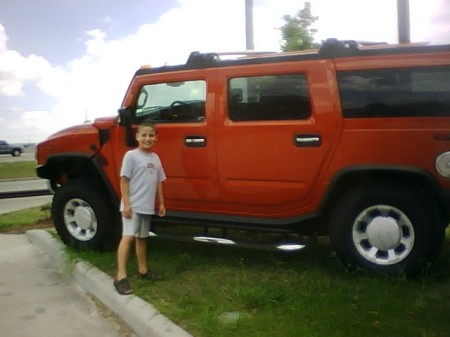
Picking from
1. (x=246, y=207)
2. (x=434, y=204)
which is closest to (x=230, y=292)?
(x=246, y=207)

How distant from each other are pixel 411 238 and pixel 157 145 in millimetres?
2486

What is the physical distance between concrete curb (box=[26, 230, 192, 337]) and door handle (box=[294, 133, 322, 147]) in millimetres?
1823

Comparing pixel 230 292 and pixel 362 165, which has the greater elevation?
pixel 362 165

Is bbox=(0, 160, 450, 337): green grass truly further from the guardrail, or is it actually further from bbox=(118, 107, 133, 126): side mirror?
the guardrail

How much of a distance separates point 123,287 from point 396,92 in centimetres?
275

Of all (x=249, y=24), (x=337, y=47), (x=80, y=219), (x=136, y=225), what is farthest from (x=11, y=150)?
(x=337, y=47)

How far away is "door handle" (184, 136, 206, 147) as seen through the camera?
4754mm

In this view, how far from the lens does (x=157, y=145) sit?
5.00 m

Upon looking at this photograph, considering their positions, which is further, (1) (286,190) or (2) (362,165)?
(1) (286,190)

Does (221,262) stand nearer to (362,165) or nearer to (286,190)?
(286,190)

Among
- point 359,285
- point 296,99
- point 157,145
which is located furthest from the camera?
point 157,145

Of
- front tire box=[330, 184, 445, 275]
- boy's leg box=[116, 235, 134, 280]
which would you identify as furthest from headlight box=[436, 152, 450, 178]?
boy's leg box=[116, 235, 134, 280]

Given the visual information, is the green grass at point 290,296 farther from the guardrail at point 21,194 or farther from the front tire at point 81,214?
the guardrail at point 21,194

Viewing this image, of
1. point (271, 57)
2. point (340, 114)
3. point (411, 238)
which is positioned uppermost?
point (271, 57)
